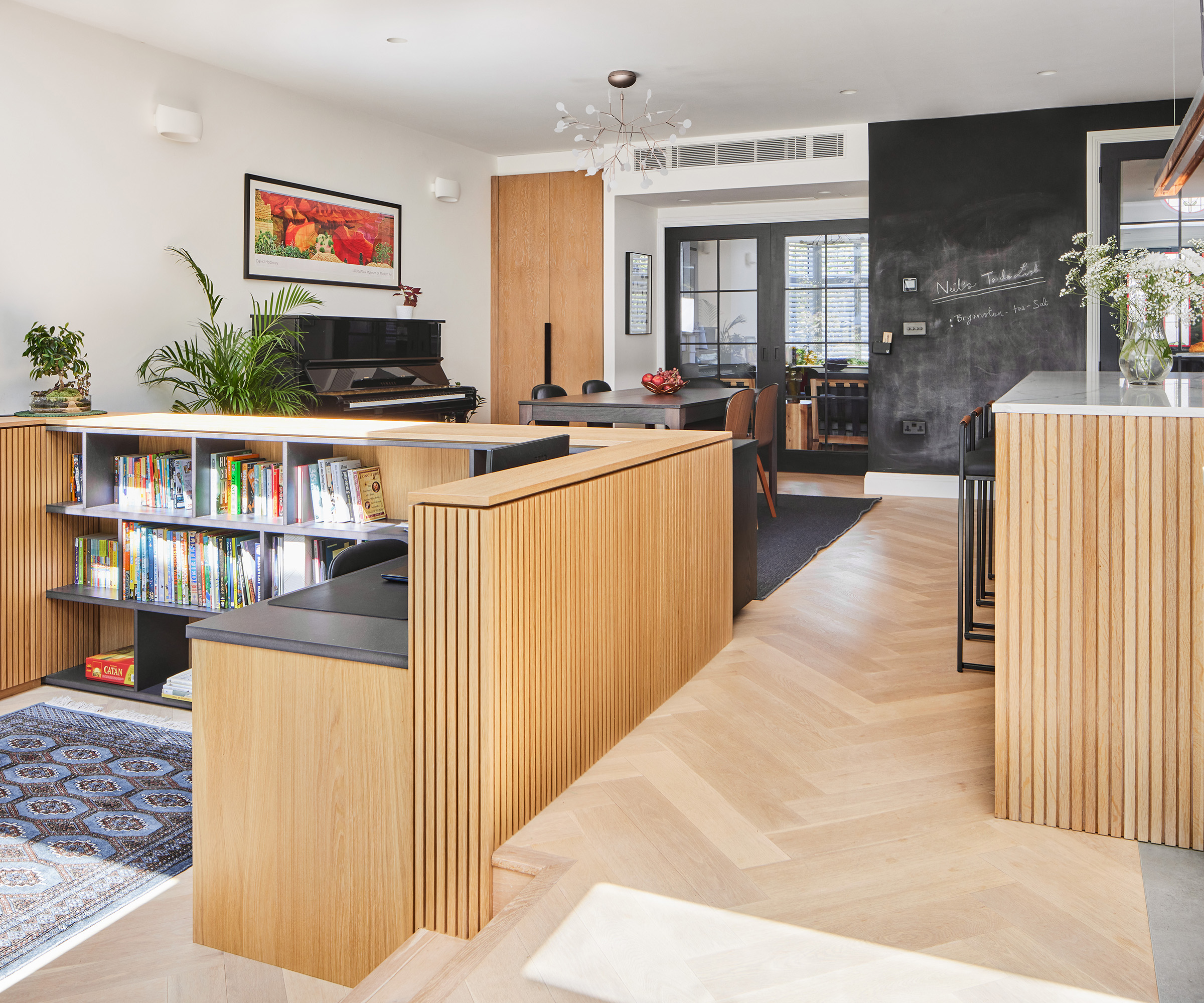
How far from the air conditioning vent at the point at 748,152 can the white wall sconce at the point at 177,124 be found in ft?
10.8

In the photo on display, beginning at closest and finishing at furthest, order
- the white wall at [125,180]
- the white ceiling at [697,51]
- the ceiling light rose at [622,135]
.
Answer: the white wall at [125,180]
the white ceiling at [697,51]
the ceiling light rose at [622,135]

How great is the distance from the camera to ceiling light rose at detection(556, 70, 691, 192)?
627cm

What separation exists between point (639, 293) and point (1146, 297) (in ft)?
19.7

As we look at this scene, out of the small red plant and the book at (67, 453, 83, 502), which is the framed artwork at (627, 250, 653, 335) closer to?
the small red plant

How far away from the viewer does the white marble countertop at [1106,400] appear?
6.72 ft

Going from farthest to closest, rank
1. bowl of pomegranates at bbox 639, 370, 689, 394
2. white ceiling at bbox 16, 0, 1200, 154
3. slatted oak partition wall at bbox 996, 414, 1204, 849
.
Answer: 1. bowl of pomegranates at bbox 639, 370, 689, 394
2. white ceiling at bbox 16, 0, 1200, 154
3. slatted oak partition wall at bbox 996, 414, 1204, 849

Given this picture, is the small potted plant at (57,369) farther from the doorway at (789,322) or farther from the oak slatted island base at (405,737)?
the doorway at (789,322)

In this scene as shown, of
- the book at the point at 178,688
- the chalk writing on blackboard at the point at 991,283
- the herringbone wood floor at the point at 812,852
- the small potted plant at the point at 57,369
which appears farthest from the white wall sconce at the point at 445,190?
the herringbone wood floor at the point at 812,852

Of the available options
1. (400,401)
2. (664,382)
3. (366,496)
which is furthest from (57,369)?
(664,382)

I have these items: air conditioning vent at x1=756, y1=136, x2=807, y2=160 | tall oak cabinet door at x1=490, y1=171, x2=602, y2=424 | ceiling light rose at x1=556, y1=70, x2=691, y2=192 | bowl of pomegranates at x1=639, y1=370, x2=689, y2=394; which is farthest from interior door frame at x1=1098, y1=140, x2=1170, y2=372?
tall oak cabinet door at x1=490, y1=171, x2=602, y2=424

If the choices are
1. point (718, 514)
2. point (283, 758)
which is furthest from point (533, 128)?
point (283, 758)

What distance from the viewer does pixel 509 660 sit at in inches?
77.5

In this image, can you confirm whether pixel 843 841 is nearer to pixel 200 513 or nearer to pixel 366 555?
Result: pixel 366 555

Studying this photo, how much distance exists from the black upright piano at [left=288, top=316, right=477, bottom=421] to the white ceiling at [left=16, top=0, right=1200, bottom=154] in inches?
58.3
